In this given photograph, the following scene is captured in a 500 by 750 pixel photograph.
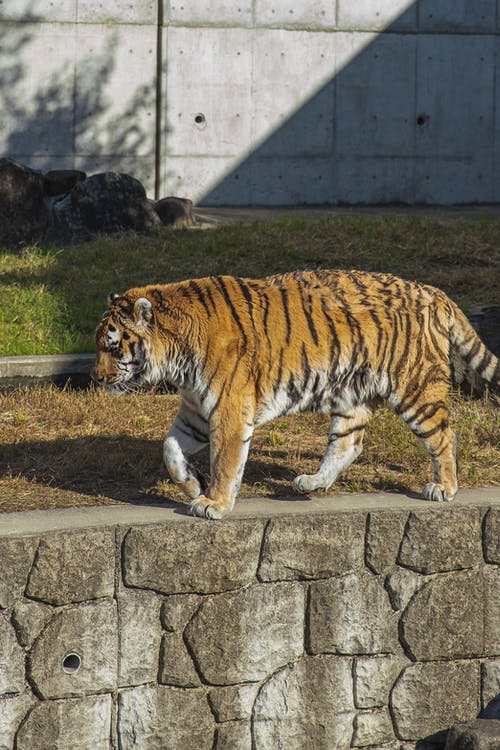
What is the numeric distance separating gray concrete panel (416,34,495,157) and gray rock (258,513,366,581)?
11010 millimetres

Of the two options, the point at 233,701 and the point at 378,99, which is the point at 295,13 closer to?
the point at 378,99

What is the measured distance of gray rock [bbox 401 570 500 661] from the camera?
4.89 meters

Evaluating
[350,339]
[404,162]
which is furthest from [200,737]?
[404,162]

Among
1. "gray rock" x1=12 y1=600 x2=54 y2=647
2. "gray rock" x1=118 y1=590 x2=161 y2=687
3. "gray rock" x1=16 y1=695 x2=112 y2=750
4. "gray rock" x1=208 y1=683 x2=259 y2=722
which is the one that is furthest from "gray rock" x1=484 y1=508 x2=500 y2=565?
"gray rock" x1=12 y1=600 x2=54 y2=647

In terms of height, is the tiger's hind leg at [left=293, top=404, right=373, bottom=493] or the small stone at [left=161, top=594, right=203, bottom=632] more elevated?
the tiger's hind leg at [left=293, top=404, right=373, bottom=493]

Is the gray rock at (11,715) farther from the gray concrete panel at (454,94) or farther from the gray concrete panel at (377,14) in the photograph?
the gray concrete panel at (454,94)

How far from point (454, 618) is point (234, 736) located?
3.34 ft

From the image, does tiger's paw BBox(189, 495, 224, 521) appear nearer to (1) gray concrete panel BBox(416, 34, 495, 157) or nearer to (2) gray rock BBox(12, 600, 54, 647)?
(2) gray rock BBox(12, 600, 54, 647)

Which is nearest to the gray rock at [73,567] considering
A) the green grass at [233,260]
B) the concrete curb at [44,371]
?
the concrete curb at [44,371]

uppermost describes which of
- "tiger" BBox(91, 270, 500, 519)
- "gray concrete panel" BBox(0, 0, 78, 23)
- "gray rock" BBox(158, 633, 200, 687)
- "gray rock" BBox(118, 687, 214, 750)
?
"gray concrete panel" BBox(0, 0, 78, 23)

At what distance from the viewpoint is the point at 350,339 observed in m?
5.10

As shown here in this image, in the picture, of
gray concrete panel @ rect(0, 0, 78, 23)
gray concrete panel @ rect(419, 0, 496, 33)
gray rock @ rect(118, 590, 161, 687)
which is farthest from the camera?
gray concrete panel @ rect(419, 0, 496, 33)

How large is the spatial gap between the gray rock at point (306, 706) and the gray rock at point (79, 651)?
651 millimetres

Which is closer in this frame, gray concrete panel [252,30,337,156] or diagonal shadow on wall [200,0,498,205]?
gray concrete panel [252,30,337,156]
